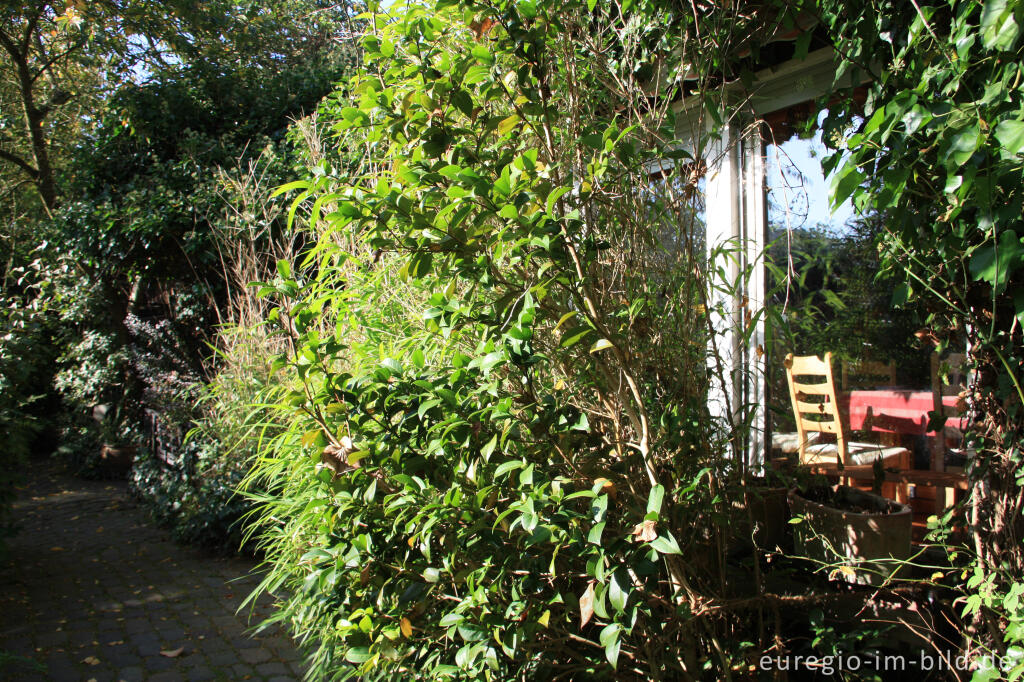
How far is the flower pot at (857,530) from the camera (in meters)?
2.70

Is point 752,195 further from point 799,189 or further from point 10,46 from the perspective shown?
point 10,46

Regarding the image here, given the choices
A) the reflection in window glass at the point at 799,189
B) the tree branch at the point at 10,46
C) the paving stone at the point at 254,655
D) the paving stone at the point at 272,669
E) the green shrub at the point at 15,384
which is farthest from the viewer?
the tree branch at the point at 10,46

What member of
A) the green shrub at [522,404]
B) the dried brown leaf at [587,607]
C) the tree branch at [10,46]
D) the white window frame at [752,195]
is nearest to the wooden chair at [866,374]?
the white window frame at [752,195]

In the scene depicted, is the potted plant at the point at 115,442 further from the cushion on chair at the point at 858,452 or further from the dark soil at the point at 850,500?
the dark soil at the point at 850,500

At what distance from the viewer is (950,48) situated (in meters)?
2.02

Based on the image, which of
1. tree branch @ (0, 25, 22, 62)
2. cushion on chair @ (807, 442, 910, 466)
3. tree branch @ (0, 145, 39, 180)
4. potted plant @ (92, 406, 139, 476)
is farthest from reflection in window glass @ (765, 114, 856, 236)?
tree branch @ (0, 145, 39, 180)

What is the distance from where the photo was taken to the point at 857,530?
274 cm

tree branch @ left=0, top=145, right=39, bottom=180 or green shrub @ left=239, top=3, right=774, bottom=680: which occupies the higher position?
tree branch @ left=0, top=145, right=39, bottom=180

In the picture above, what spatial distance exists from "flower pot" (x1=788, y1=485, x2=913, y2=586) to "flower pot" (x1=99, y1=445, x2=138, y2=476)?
851cm

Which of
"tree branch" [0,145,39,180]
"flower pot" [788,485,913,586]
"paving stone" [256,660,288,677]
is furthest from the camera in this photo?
"tree branch" [0,145,39,180]

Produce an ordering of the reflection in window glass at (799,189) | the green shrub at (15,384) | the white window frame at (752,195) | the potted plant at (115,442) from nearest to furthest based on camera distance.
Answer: the reflection in window glass at (799,189), the white window frame at (752,195), the green shrub at (15,384), the potted plant at (115,442)

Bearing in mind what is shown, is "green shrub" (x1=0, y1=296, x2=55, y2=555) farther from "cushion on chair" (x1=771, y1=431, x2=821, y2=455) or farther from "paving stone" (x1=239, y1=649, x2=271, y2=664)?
"cushion on chair" (x1=771, y1=431, x2=821, y2=455)

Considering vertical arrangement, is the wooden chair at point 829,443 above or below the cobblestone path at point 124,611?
above

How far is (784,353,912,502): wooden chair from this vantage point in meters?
3.80
